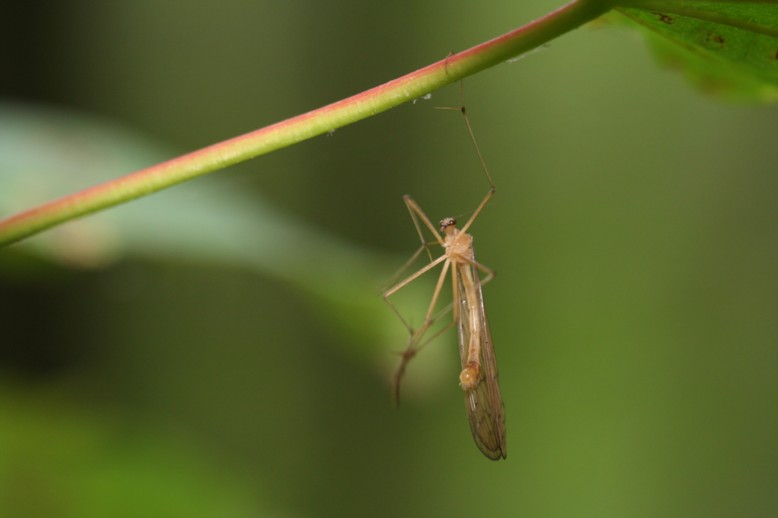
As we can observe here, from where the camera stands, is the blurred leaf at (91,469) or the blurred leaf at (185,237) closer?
the blurred leaf at (185,237)

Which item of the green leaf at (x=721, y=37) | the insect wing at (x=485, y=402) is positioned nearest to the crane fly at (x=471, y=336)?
the insect wing at (x=485, y=402)

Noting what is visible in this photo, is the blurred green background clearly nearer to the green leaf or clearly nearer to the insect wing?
the insect wing

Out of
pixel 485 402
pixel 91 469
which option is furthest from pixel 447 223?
pixel 91 469

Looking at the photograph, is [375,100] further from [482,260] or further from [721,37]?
[482,260]

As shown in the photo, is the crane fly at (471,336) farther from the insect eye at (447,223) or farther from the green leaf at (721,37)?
the green leaf at (721,37)

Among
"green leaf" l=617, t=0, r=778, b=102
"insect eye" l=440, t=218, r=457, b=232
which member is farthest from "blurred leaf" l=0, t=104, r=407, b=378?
"green leaf" l=617, t=0, r=778, b=102
